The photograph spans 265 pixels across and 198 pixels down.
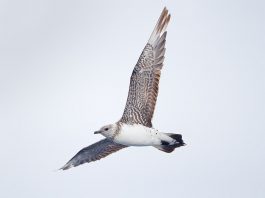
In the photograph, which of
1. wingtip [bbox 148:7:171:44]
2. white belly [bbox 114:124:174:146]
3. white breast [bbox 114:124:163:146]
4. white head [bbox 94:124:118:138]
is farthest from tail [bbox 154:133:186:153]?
wingtip [bbox 148:7:171:44]

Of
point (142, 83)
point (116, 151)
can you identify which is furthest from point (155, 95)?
point (116, 151)

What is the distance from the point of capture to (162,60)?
27016 mm

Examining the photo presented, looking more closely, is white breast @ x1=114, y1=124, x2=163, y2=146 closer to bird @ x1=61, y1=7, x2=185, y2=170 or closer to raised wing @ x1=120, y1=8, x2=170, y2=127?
bird @ x1=61, y1=7, x2=185, y2=170

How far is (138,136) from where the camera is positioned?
26.5 meters

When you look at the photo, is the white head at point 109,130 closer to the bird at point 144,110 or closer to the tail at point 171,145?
the bird at point 144,110

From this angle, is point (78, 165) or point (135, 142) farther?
point (78, 165)

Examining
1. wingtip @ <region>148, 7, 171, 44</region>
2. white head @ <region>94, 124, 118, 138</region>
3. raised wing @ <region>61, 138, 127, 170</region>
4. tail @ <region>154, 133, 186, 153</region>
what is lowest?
raised wing @ <region>61, 138, 127, 170</region>

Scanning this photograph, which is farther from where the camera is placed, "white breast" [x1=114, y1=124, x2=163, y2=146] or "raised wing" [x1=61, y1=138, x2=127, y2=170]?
"raised wing" [x1=61, y1=138, x2=127, y2=170]

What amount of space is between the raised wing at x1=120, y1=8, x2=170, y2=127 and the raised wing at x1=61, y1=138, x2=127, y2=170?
1.72 metres

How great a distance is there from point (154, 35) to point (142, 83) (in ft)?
5.55

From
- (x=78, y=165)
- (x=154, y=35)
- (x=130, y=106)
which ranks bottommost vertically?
(x=78, y=165)

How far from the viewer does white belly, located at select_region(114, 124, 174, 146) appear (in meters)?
26.4

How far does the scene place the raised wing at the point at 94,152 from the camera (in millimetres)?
28562

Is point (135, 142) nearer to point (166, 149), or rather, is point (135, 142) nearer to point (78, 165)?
point (166, 149)
